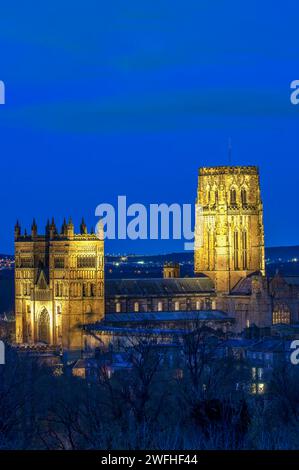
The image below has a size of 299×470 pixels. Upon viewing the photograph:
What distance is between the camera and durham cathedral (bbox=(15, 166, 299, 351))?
139 metres

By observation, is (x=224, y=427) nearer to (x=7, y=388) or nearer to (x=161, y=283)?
(x=7, y=388)

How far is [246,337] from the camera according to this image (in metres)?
121

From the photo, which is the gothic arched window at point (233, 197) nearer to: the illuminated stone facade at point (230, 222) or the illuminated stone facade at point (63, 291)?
the illuminated stone facade at point (230, 222)

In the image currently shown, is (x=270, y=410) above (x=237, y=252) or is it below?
below

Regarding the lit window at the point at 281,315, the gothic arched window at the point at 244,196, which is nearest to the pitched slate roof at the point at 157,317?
the lit window at the point at 281,315

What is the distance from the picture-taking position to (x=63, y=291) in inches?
5566

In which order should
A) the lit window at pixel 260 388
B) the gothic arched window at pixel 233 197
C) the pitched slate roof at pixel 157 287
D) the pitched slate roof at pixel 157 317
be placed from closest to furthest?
the lit window at pixel 260 388
the pitched slate roof at pixel 157 317
the pitched slate roof at pixel 157 287
the gothic arched window at pixel 233 197

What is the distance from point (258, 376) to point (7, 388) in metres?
24.3

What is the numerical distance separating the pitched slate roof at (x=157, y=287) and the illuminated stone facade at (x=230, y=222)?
1554mm

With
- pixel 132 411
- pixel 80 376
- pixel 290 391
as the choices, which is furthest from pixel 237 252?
pixel 132 411

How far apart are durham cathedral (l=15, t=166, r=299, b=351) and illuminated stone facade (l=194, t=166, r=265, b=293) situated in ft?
0.25

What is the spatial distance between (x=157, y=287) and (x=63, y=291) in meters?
7.67

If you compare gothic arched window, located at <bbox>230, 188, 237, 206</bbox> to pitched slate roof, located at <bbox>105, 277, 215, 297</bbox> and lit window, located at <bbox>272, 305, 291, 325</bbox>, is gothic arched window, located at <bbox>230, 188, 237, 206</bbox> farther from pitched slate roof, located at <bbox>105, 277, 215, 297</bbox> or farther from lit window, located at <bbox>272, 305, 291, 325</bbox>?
lit window, located at <bbox>272, 305, 291, 325</bbox>

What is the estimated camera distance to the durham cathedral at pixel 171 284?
139 m
